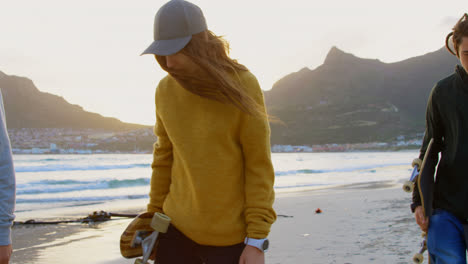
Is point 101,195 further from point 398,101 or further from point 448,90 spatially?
point 398,101

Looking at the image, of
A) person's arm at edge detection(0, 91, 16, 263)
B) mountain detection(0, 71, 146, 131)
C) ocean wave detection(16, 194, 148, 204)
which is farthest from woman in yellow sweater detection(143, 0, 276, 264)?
mountain detection(0, 71, 146, 131)

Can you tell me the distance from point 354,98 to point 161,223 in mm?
116403

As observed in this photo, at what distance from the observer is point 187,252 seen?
65.3 inches

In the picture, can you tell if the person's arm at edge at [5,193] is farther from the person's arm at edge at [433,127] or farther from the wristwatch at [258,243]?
the person's arm at edge at [433,127]

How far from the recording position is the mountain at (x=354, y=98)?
9612cm

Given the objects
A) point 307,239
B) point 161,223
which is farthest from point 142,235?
point 307,239

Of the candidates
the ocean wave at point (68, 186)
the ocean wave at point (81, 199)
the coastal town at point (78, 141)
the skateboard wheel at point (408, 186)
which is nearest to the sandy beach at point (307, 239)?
the skateboard wheel at point (408, 186)

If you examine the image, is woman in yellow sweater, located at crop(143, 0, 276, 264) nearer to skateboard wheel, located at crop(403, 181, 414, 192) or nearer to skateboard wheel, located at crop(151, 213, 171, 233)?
skateboard wheel, located at crop(151, 213, 171, 233)

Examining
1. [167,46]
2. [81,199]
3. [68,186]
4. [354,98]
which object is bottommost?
[354,98]

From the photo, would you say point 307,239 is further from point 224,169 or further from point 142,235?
point 224,169

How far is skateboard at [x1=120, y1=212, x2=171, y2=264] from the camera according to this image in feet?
5.49

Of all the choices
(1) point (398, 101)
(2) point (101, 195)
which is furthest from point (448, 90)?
(1) point (398, 101)

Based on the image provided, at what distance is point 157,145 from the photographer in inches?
73.0

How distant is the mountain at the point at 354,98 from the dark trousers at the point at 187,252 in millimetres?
92613
